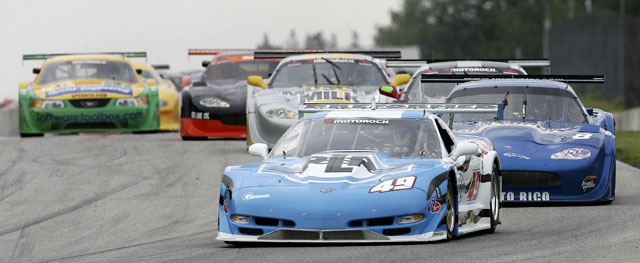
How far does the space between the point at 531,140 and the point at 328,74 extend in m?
6.00

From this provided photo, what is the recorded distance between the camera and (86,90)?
2125cm

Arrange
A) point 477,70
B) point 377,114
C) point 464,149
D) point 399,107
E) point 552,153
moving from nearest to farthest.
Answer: point 464,149 < point 377,114 < point 399,107 < point 552,153 < point 477,70

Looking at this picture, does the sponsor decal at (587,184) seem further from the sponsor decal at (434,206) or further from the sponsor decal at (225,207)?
the sponsor decal at (225,207)

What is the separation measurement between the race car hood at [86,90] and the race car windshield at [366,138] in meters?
11.6

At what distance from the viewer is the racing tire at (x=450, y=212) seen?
8977 millimetres

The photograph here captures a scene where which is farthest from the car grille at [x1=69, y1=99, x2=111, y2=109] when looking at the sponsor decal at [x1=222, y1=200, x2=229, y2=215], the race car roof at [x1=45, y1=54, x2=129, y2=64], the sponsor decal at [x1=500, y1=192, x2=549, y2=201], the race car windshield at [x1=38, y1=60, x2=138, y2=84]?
the sponsor decal at [x1=222, y1=200, x2=229, y2=215]

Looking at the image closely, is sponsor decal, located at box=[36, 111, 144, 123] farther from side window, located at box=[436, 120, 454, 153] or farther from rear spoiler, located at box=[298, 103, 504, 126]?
side window, located at box=[436, 120, 454, 153]

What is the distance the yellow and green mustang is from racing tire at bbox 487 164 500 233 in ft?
37.8

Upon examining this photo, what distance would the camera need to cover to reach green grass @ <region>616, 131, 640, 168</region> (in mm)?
17422

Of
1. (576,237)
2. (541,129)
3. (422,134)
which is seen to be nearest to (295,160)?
(422,134)

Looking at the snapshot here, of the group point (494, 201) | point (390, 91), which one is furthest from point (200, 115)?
point (494, 201)

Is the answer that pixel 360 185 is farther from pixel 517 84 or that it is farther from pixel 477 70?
pixel 477 70

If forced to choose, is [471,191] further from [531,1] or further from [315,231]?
[531,1]

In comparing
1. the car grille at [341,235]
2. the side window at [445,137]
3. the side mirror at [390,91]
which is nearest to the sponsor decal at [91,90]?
the side mirror at [390,91]
